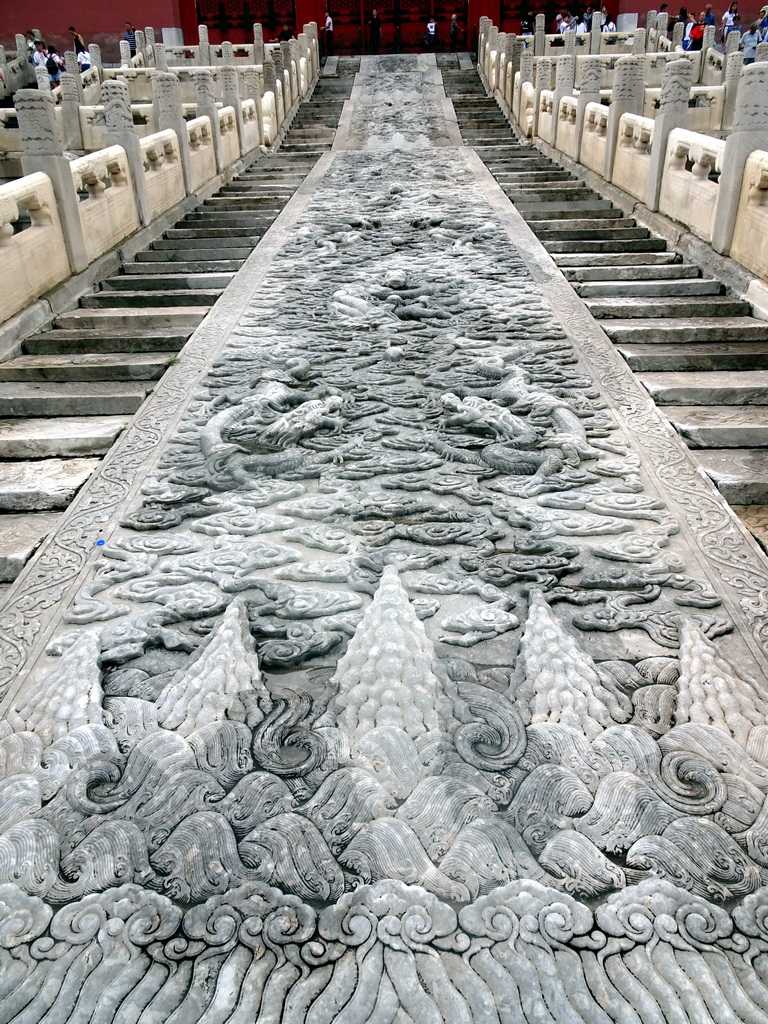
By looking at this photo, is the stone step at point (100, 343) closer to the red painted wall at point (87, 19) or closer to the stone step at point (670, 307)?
the stone step at point (670, 307)

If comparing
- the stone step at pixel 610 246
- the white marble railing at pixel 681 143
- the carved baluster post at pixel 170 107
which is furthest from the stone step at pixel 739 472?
the carved baluster post at pixel 170 107

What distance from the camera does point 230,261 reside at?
26.3ft

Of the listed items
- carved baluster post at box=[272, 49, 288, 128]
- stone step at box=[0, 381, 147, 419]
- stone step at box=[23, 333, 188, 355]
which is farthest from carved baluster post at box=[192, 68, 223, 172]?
stone step at box=[0, 381, 147, 419]

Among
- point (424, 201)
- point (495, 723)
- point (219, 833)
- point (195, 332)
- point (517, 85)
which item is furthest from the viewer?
point (517, 85)

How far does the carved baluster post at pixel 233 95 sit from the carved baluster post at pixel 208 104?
1.37 meters

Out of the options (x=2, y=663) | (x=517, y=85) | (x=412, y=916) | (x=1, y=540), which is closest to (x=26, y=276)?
(x=1, y=540)

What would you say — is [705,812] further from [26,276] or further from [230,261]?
[230,261]

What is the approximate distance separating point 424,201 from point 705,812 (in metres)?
9.35

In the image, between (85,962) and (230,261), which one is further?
(230,261)

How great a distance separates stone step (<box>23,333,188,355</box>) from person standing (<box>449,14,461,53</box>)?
22.5 metres

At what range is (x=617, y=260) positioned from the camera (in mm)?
7605

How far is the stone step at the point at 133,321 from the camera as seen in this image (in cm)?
650

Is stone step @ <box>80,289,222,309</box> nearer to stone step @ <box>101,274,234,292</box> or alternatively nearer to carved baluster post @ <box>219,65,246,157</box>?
stone step @ <box>101,274,234,292</box>

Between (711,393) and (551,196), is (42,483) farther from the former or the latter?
(551,196)
